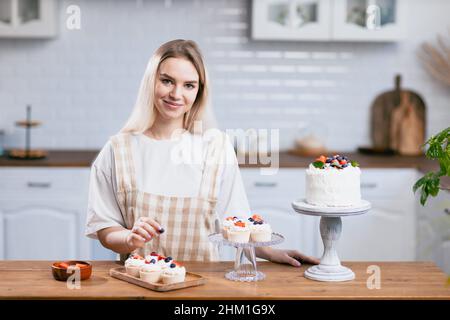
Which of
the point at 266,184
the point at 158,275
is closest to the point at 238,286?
the point at 158,275

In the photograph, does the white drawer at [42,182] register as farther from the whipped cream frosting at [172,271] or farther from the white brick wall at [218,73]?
the whipped cream frosting at [172,271]

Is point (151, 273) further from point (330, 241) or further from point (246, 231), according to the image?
point (330, 241)

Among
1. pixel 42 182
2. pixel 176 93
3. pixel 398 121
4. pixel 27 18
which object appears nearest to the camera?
pixel 176 93

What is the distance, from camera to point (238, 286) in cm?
232

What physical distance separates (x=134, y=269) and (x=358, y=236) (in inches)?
99.6

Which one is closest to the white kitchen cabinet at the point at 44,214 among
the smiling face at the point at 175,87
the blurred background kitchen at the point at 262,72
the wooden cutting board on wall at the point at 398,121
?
the blurred background kitchen at the point at 262,72

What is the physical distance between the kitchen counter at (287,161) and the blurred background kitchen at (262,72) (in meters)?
0.02

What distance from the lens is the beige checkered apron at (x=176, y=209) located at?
2787 millimetres

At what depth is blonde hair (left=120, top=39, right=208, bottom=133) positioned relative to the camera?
2.77m

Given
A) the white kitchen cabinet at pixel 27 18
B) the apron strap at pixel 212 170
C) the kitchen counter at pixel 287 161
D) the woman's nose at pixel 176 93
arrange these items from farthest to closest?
1. the white kitchen cabinet at pixel 27 18
2. the kitchen counter at pixel 287 161
3. the apron strap at pixel 212 170
4. the woman's nose at pixel 176 93

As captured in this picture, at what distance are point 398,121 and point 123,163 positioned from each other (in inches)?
109

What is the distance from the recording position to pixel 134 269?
235 centimetres
